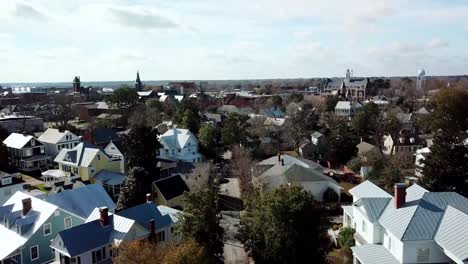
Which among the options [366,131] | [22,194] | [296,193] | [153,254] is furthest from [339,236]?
[366,131]

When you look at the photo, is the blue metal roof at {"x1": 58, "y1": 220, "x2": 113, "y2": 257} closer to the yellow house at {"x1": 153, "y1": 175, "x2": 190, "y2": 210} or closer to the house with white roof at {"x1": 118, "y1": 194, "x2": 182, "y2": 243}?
the house with white roof at {"x1": 118, "y1": 194, "x2": 182, "y2": 243}

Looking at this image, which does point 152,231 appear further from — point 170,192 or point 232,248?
point 170,192

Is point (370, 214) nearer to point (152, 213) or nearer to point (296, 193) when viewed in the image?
point (296, 193)

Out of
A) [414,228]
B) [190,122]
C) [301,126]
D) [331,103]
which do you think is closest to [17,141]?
[190,122]

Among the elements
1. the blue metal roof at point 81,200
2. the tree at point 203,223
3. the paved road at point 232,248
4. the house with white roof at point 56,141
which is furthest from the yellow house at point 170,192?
the house with white roof at point 56,141

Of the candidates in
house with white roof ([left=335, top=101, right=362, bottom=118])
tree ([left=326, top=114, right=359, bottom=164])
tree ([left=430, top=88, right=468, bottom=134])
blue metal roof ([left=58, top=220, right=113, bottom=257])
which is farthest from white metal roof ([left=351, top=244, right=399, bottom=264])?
house with white roof ([left=335, top=101, right=362, bottom=118])

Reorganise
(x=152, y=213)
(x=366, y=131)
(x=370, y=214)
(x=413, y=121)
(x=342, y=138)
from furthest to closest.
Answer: (x=413, y=121) < (x=366, y=131) < (x=342, y=138) < (x=152, y=213) < (x=370, y=214)
